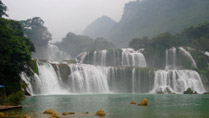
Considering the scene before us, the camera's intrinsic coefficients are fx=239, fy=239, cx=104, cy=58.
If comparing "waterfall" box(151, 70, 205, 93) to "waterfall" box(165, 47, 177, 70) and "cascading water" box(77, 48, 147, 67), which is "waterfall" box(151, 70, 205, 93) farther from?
"waterfall" box(165, 47, 177, 70)

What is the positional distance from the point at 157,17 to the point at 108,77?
105 m

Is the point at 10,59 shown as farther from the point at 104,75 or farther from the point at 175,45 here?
the point at 175,45

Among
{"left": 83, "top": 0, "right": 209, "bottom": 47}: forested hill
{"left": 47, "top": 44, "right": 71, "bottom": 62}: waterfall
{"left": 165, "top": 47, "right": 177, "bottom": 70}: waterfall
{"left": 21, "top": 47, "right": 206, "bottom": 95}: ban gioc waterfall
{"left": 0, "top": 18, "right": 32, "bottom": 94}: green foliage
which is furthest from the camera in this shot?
{"left": 83, "top": 0, "right": 209, "bottom": 47}: forested hill

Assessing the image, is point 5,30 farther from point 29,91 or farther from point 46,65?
point 46,65

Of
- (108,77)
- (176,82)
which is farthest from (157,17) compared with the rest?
(108,77)

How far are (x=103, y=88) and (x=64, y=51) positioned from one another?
54290 mm

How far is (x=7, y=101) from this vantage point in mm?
18578

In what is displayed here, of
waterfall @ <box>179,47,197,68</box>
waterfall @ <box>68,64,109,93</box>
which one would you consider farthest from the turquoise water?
waterfall @ <box>179,47,197,68</box>

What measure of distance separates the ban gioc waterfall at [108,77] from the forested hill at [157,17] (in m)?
61.9

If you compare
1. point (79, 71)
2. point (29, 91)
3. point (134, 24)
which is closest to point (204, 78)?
point (79, 71)

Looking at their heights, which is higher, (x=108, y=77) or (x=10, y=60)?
(x=10, y=60)

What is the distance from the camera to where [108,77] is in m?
49.4

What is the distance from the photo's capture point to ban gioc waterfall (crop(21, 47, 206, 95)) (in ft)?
134

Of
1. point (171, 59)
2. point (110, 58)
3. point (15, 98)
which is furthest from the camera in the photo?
point (171, 59)
